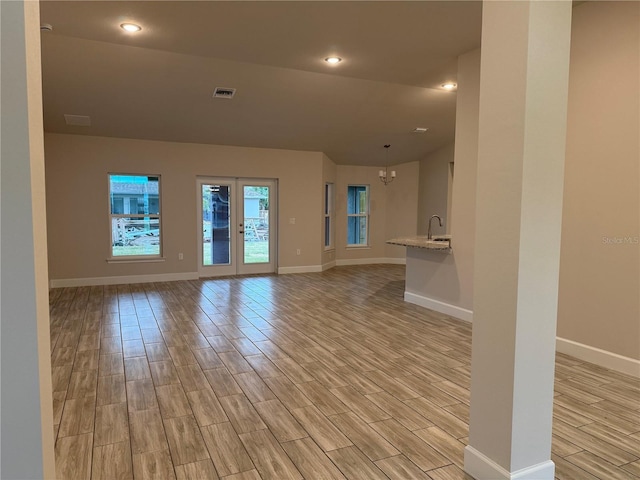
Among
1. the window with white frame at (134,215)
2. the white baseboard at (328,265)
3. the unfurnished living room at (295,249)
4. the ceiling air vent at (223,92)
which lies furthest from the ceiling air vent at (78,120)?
the white baseboard at (328,265)

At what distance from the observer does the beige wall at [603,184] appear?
324 cm

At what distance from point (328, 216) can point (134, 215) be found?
4.14 m

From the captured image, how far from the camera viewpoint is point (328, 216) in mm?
9539

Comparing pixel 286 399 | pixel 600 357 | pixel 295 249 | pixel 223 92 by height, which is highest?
pixel 223 92

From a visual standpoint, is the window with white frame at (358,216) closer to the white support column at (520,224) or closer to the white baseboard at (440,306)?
the white baseboard at (440,306)

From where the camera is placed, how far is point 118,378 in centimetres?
322

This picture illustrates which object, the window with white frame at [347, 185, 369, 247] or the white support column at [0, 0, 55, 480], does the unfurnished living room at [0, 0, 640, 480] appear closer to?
the white support column at [0, 0, 55, 480]

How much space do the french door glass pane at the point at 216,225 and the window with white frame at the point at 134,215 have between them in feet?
2.82

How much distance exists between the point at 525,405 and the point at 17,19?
89.8 inches

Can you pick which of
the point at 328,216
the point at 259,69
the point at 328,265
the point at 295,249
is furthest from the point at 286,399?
the point at 328,216

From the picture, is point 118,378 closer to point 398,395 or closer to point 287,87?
point 398,395

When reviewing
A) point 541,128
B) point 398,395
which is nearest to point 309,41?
point 541,128

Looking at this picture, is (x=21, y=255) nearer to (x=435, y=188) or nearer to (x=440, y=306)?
(x=440, y=306)

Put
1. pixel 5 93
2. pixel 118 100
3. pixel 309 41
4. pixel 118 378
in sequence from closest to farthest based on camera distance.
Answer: pixel 5 93
pixel 118 378
pixel 309 41
pixel 118 100
